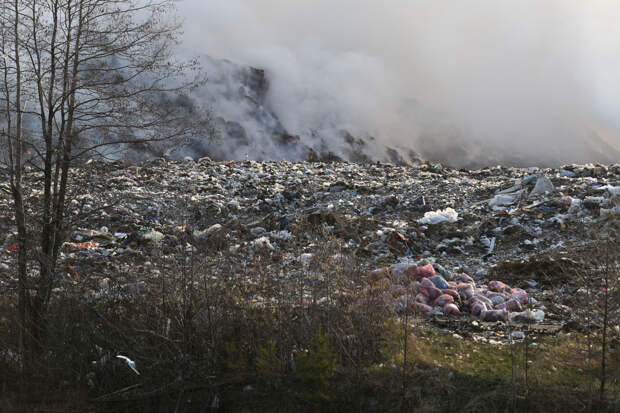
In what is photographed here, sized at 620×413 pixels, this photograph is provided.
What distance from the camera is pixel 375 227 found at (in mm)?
7203

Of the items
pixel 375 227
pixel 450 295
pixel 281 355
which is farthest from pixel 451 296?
pixel 375 227

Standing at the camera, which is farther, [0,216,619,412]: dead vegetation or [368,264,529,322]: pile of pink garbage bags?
[368,264,529,322]: pile of pink garbage bags

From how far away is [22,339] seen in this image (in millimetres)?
3594

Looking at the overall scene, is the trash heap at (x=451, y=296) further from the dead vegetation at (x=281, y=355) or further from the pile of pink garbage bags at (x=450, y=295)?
the dead vegetation at (x=281, y=355)

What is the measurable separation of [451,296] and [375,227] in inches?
105

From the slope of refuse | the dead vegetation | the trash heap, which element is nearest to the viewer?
the dead vegetation

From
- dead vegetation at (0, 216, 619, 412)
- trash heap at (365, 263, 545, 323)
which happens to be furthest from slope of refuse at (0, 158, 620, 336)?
dead vegetation at (0, 216, 619, 412)

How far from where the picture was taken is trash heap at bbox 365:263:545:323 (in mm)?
4081

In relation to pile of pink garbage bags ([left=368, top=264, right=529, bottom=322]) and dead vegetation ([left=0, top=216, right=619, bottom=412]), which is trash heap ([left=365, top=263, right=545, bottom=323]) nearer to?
pile of pink garbage bags ([left=368, top=264, right=529, bottom=322])

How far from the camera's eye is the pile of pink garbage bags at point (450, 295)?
14.0 feet

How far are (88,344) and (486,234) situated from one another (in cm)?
545

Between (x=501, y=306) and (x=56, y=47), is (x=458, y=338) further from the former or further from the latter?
(x=56, y=47)

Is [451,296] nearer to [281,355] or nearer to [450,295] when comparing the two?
[450,295]

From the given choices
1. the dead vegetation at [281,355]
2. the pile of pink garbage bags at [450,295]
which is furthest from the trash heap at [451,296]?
the dead vegetation at [281,355]
